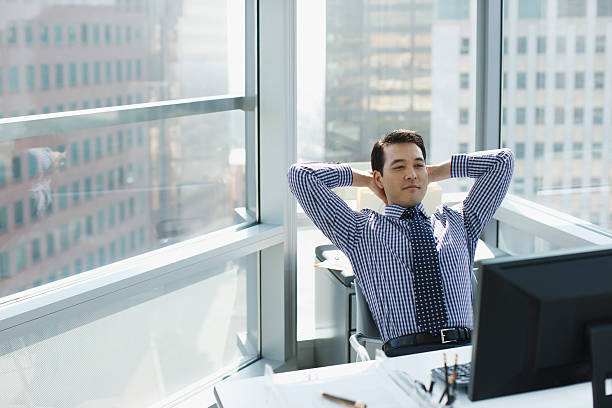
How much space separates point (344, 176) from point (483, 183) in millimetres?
518

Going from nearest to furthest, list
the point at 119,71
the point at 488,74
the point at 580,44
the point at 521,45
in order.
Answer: the point at 119,71 → the point at 580,44 → the point at 521,45 → the point at 488,74

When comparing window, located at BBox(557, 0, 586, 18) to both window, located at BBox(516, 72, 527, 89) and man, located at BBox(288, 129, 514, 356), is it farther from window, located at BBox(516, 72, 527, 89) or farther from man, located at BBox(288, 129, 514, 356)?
man, located at BBox(288, 129, 514, 356)

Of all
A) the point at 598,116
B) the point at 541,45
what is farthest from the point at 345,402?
the point at 541,45

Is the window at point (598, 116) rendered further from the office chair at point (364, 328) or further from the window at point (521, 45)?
the office chair at point (364, 328)

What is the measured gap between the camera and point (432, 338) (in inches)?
91.2

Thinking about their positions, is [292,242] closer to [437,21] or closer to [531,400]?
[437,21]

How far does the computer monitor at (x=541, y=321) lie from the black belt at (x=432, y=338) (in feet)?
2.72

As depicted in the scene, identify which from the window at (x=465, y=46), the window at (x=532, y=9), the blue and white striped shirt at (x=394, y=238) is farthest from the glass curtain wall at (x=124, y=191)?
the window at (x=532, y=9)

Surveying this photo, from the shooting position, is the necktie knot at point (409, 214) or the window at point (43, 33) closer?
the window at point (43, 33)

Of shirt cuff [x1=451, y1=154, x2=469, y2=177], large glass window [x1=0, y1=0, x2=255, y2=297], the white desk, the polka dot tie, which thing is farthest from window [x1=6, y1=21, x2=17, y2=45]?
shirt cuff [x1=451, y1=154, x2=469, y2=177]

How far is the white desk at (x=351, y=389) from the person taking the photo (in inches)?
62.6

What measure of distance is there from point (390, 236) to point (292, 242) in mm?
730

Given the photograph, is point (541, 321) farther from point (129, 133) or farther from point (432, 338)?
point (129, 133)

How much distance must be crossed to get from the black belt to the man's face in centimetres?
47
